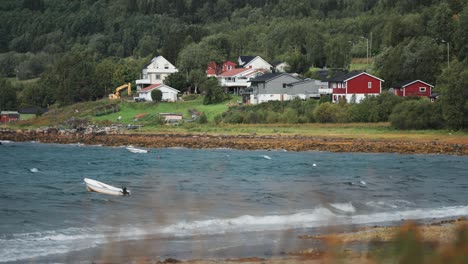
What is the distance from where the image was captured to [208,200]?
2983cm

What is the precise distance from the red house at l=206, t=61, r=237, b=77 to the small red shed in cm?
2291

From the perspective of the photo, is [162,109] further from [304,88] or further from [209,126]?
[304,88]

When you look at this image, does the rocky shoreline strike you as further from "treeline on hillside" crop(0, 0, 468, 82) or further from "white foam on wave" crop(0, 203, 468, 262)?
"white foam on wave" crop(0, 203, 468, 262)

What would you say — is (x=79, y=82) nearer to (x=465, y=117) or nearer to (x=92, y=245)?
(x=465, y=117)

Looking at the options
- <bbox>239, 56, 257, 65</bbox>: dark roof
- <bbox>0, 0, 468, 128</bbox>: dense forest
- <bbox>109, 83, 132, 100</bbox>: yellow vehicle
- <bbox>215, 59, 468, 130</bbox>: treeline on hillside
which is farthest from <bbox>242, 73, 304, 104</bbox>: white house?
<bbox>109, 83, 132, 100</bbox>: yellow vehicle

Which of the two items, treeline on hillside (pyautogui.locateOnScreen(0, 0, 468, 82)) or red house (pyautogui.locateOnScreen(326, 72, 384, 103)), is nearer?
red house (pyautogui.locateOnScreen(326, 72, 384, 103))

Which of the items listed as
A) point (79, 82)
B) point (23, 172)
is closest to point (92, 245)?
point (23, 172)

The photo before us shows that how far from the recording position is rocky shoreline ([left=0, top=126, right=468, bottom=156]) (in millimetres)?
53100

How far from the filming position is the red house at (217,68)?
3984 inches

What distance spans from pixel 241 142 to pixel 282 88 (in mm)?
24894

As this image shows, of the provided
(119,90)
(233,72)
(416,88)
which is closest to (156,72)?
(119,90)

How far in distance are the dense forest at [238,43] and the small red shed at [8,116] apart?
243 inches

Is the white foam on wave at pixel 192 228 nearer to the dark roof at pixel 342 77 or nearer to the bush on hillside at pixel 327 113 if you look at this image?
the bush on hillside at pixel 327 113

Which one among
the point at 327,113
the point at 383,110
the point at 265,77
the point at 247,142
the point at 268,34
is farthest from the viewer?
the point at 268,34
